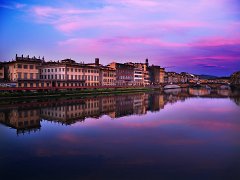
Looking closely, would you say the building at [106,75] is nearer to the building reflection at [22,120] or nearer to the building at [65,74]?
the building at [65,74]

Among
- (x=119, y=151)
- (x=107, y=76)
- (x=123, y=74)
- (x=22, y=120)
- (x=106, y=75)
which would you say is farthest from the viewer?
(x=123, y=74)

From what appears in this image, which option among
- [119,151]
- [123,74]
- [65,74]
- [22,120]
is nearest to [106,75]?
[123,74]

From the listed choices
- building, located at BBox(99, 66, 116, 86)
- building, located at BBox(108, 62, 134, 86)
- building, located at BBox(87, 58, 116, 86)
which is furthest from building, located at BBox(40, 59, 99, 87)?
building, located at BBox(108, 62, 134, 86)

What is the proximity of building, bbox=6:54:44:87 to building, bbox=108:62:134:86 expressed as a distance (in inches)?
1582

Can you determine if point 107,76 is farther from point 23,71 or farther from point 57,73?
point 23,71

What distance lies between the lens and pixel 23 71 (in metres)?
57.8

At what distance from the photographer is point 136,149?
627 inches

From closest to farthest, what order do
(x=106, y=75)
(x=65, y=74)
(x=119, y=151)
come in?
(x=119, y=151)
(x=65, y=74)
(x=106, y=75)

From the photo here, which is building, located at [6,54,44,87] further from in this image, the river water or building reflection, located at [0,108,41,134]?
the river water

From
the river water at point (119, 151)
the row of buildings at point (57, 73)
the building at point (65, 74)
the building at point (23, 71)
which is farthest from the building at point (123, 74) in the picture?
the river water at point (119, 151)

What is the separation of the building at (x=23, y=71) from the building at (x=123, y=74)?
40.2m

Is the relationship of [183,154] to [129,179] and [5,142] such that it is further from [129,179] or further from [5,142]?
[5,142]

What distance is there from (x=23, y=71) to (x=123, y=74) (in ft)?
165

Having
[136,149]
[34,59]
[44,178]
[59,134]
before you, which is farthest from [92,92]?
[44,178]
